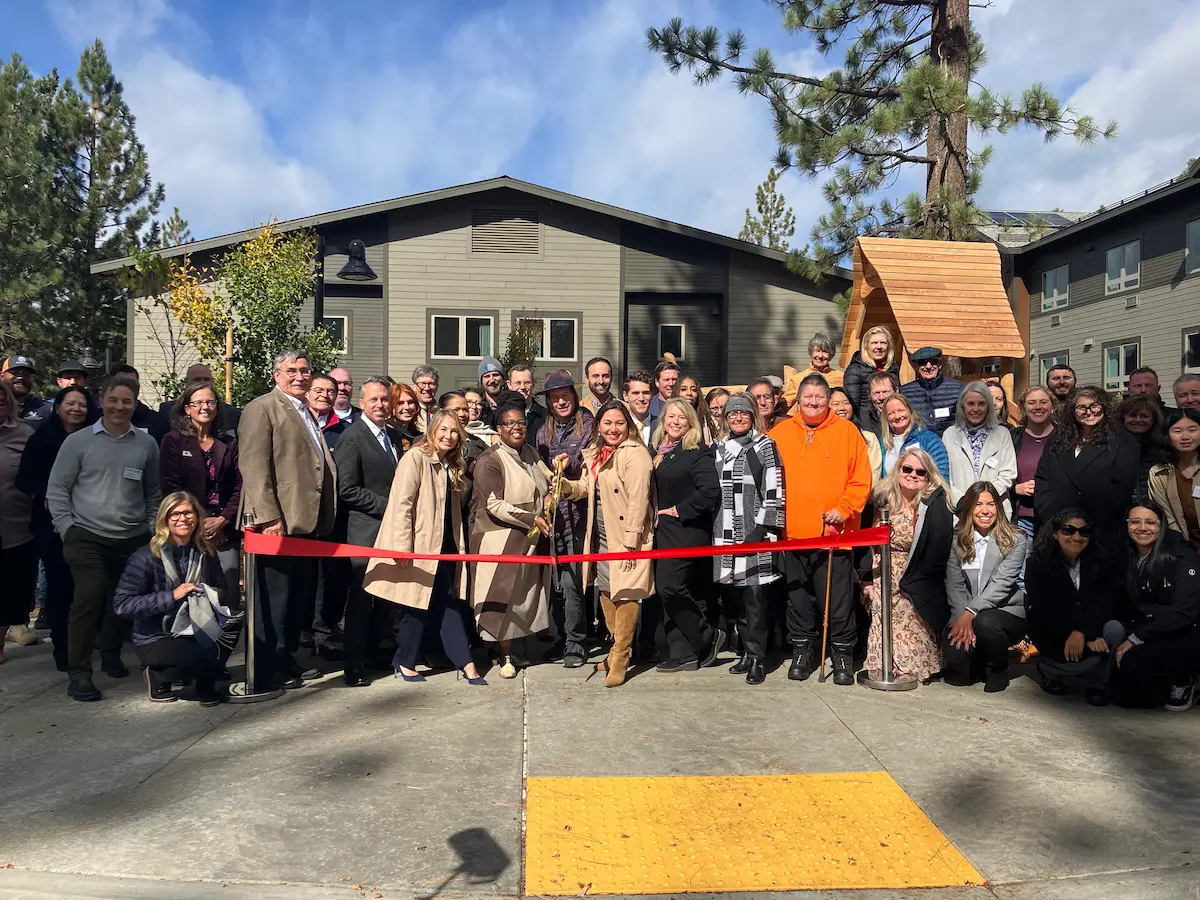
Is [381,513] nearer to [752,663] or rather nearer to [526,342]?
[752,663]

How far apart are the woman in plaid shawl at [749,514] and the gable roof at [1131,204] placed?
1881 centimetres

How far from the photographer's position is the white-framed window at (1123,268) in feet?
76.0

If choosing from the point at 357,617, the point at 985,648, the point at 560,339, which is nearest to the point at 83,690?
the point at 357,617

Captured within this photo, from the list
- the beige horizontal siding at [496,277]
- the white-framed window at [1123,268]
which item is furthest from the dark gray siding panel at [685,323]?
the white-framed window at [1123,268]

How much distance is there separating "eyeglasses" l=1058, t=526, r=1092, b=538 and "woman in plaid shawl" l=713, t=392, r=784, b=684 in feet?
A: 5.53

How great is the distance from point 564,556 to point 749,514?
4.11ft

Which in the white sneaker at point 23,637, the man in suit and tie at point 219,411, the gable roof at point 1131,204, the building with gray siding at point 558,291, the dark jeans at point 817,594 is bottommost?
the white sneaker at point 23,637

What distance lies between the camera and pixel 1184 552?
5.73 metres

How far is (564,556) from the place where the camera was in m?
6.46

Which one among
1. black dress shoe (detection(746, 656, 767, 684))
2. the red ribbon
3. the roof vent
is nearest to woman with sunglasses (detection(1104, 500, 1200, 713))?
the red ribbon

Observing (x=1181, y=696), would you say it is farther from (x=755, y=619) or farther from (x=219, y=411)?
(x=219, y=411)

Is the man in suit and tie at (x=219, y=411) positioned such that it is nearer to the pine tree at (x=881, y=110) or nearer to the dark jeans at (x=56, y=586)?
the dark jeans at (x=56, y=586)

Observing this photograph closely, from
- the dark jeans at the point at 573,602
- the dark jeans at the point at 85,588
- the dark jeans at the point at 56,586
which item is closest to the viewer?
the dark jeans at the point at 85,588

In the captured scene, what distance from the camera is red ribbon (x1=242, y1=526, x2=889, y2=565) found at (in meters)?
5.81
